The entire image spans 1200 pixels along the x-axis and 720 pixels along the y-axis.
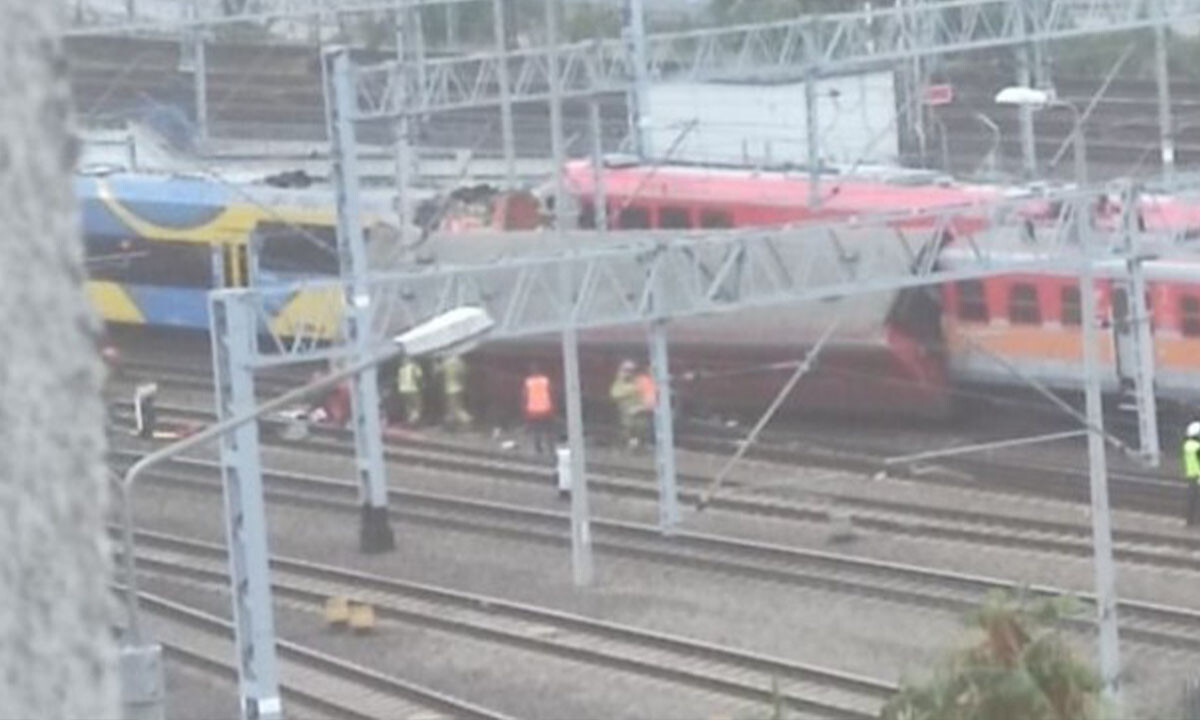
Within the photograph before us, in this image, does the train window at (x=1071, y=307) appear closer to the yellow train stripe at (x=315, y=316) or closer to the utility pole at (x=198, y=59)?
the yellow train stripe at (x=315, y=316)

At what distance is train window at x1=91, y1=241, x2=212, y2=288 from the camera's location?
25.8 m

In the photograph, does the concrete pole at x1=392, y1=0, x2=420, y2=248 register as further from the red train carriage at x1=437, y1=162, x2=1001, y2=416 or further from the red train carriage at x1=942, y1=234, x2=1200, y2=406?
the red train carriage at x1=942, y1=234, x2=1200, y2=406

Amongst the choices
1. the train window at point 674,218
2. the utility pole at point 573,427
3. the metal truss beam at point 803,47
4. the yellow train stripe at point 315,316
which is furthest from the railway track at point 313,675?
the train window at point 674,218

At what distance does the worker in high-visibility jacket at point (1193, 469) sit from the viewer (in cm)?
1756

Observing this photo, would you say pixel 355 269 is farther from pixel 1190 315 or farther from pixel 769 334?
pixel 1190 315

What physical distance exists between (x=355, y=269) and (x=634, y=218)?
25.2 feet

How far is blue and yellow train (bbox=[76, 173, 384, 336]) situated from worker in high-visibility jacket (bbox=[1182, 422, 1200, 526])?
8.23m

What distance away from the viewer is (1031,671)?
24.6 feet

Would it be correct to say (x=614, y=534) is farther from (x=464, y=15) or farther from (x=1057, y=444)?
(x=464, y=15)

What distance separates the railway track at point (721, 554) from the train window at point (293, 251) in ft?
9.03

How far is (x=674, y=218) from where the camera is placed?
2434cm

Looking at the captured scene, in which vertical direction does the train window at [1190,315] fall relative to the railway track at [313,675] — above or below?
above

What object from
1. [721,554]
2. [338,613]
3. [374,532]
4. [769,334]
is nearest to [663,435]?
[721,554]

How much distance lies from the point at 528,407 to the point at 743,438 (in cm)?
151
